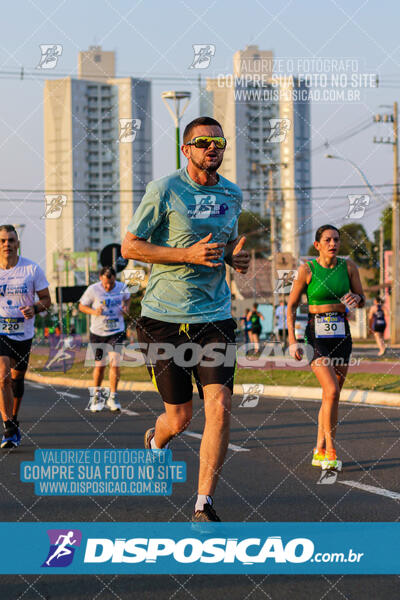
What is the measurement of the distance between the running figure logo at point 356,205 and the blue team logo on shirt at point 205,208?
34.9ft

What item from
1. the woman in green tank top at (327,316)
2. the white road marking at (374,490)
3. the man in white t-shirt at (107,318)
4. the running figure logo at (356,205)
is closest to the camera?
the white road marking at (374,490)

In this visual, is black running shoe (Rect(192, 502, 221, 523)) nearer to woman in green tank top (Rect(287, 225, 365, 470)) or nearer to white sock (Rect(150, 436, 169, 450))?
white sock (Rect(150, 436, 169, 450))

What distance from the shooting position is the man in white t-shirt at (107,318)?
1259 cm

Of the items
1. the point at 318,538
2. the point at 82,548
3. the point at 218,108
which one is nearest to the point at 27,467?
the point at 82,548

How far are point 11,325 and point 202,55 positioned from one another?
9.69m

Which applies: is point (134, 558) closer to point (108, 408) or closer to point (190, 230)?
point (190, 230)

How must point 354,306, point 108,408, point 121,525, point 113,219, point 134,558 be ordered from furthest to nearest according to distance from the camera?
point 113,219, point 108,408, point 354,306, point 121,525, point 134,558

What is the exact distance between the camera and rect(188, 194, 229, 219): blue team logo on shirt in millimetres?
5504

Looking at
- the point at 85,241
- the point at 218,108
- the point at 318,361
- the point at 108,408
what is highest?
the point at 218,108

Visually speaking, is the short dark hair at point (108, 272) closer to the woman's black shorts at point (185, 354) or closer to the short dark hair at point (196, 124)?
the woman's black shorts at point (185, 354)

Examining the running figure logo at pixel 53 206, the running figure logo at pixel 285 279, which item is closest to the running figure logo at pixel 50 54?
the running figure logo at pixel 53 206

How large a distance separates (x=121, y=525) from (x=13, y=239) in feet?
13.7

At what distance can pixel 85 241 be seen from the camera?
507ft

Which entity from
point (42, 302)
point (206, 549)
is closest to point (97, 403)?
point (42, 302)
